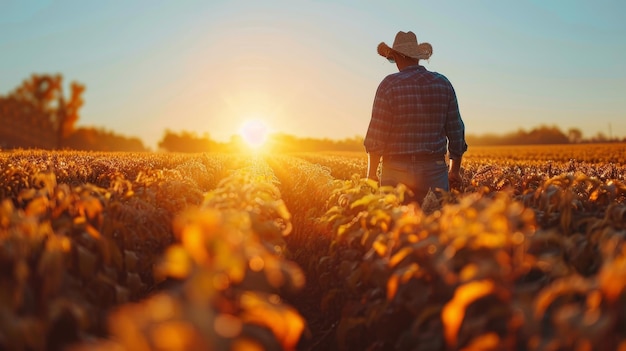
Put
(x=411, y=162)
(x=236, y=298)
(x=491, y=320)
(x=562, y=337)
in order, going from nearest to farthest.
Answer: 1. (x=562, y=337)
2. (x=491, y=320)
3. (x=236, y=298)
4. (x=411, y=162)

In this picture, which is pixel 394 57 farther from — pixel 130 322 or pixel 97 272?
pixel 130 322

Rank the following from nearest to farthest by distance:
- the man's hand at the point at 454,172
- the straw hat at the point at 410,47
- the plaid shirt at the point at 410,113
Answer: the plaid shirt at the point at 410,113 → the straw hat at the point at 410,47 → the man's hand at the point at 454,172

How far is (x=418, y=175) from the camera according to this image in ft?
18.5

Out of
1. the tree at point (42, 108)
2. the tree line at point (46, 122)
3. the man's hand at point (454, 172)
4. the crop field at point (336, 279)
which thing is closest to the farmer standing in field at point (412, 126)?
the man's hand at point (454, 172)

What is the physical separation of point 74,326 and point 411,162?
4107mm

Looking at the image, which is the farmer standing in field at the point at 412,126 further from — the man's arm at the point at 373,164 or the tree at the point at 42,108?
the tree at the point at 42,108

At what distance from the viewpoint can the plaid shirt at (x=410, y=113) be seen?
5.64 metres

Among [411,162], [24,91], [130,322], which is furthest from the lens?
[24,91]

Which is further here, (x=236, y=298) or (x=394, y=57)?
(x=394, y=57)

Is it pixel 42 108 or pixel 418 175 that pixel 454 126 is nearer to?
pixel 418 175

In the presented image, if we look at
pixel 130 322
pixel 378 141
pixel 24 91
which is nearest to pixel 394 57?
pixel 378 141

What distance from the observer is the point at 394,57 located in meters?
6.04

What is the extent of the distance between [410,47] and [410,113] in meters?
0.81

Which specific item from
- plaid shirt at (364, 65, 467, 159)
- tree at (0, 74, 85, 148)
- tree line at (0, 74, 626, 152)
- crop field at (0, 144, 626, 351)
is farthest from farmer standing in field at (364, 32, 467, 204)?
tree at (0, 74, 85, 148)
